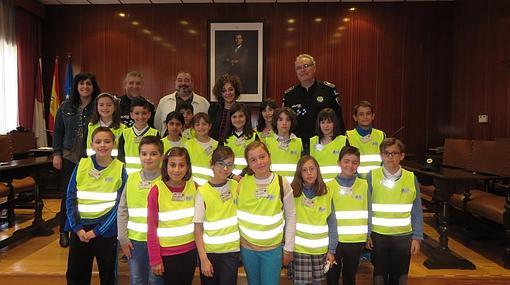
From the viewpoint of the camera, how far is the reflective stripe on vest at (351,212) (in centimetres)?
257

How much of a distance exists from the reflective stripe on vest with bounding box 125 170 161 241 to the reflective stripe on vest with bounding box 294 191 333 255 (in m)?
0.93

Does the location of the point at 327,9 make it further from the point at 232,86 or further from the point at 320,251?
the point at 320,251

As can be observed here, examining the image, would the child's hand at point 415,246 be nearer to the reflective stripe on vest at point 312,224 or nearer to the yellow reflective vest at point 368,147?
the reflective stripe on vest at point 312,224

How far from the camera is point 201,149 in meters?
2.95

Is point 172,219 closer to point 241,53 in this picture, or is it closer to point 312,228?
point 312,228

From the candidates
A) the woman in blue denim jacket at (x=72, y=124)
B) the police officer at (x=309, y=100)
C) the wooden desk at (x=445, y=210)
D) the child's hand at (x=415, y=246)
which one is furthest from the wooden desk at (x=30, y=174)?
the wooden desk at (x=445, y=210)

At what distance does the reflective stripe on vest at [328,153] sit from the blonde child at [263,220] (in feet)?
2.39

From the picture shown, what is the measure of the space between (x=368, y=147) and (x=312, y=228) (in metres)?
1.07

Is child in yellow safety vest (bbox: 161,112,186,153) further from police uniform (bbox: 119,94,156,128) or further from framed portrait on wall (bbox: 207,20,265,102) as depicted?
framed portrait on wall (bbox: 207,20,265,102)

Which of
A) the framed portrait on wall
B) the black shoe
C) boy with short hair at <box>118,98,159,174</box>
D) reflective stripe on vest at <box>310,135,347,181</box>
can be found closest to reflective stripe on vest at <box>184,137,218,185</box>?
boy with short hair at <box>118,98,159,174</box>

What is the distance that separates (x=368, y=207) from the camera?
8.66 ft

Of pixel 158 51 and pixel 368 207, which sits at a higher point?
pixel 158 51

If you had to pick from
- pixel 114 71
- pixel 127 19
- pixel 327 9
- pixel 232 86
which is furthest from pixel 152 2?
pixel 232 86

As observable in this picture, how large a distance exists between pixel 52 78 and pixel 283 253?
6.62 meters
